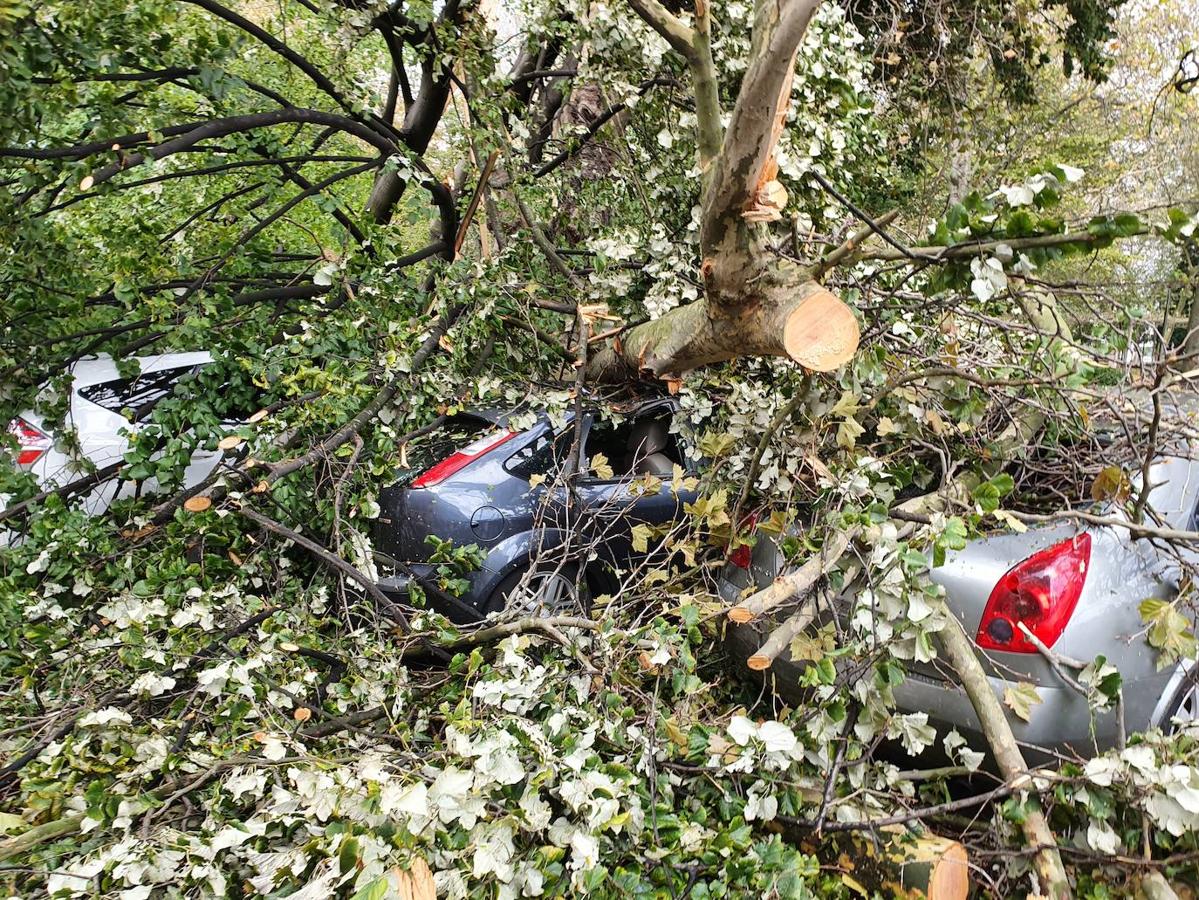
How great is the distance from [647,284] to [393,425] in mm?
1788

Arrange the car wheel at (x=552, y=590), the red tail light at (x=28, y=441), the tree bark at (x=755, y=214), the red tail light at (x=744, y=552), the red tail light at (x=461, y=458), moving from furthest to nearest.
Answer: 1. the red tail light at (x=461, y=458)
2. the red tail light at (x=28, y=441)
3. the car wheel at (x=552, y=590)
4. the red tail light at (x=744, y=552)
5. the tree bark at (x=755, y=214)

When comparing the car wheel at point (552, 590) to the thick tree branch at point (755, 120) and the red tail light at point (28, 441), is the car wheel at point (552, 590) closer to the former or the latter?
the thick tree branch at point (755, 120)

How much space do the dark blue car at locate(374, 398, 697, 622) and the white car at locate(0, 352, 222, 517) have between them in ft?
4.21

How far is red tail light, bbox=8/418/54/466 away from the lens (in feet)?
12.3

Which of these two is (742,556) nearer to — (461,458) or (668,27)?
(461,458)

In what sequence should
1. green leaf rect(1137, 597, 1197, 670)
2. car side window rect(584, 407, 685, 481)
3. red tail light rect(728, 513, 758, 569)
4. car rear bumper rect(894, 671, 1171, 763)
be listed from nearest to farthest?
green leaf rect(1137, 597, 1197, 670), car rear bumper rect(894, 671, 1171, 763), red tail light rect(728, 513, 758, 569), car side window rect(584, 407, 685, 481)

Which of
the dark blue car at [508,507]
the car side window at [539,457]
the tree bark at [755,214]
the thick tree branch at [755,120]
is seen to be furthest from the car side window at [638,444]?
the thick tree branch at [755,120]

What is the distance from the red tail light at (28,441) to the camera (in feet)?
12.3

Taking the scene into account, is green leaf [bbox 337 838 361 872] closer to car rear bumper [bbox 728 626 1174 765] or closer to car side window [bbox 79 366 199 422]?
car rear bumper [bbox 728 626 1174 765]

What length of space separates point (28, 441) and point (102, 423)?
2.47 feet

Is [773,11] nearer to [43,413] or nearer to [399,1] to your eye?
[399,1]

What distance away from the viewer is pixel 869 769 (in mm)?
2547

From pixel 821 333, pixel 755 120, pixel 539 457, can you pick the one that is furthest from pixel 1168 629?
pixel 539 457

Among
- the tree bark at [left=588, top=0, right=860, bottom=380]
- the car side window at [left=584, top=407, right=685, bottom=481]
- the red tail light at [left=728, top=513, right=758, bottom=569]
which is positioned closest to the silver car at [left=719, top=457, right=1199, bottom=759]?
the red tail light at [left=728, top=513, right=758, bottom=569]
